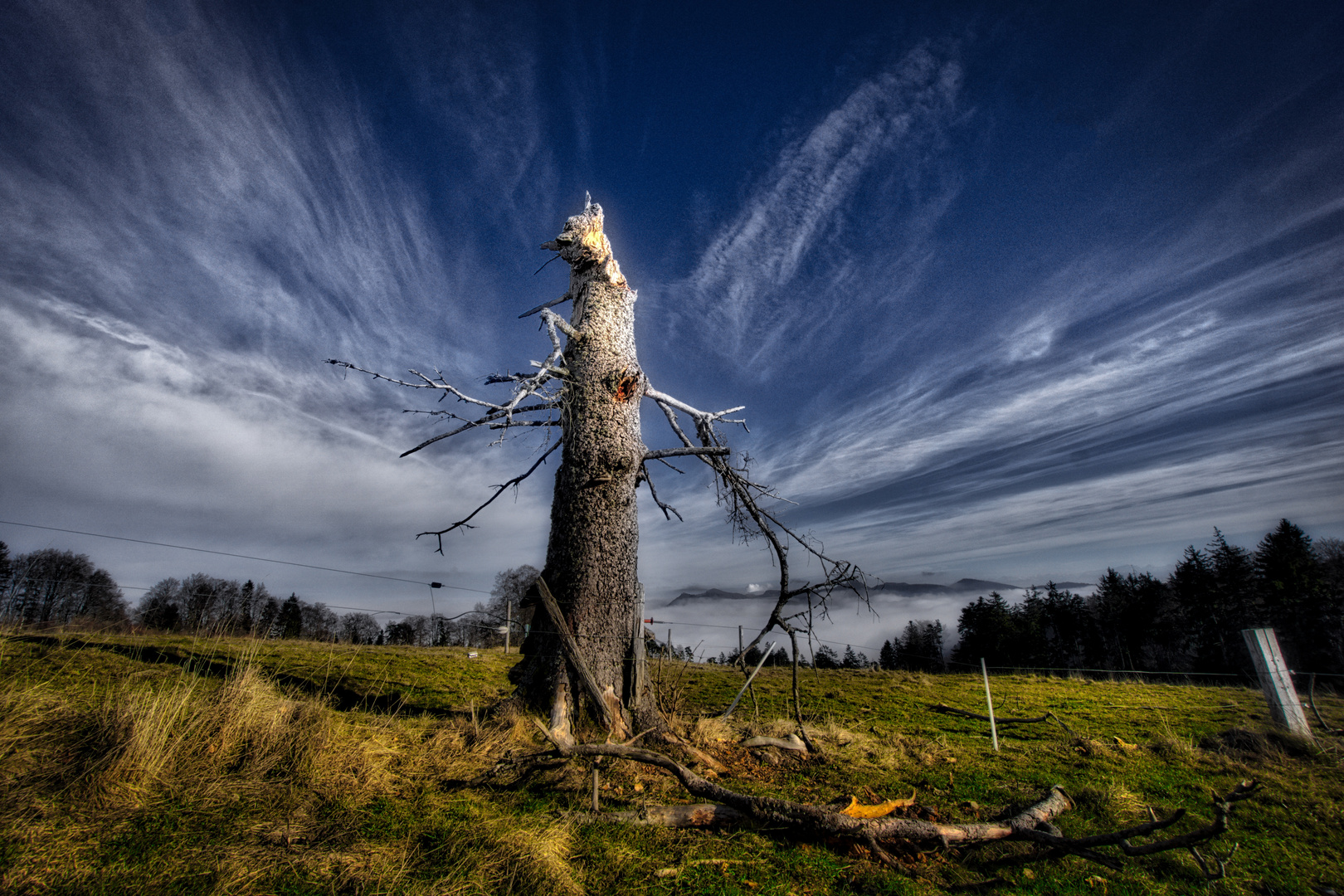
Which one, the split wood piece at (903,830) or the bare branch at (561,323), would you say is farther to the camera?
the bare branch at (561,323)

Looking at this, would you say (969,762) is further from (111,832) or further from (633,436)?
(111,832)

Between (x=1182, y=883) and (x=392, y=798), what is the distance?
4.69 m

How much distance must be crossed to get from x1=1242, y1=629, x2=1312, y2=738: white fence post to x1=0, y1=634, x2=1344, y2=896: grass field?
86cm

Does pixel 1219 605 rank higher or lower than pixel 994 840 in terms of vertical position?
higher

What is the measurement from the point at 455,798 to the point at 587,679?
1.71 meters

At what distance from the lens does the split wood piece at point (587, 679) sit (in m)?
5.01

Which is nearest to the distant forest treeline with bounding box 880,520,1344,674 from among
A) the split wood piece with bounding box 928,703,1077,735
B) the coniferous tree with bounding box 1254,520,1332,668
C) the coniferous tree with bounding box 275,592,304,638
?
the coniferous tree with bounding box 1254,520,1332,668

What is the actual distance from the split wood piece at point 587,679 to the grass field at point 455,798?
0.63m

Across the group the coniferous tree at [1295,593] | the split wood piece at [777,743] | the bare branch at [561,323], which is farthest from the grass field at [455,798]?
the coniferous tree at [1295,593]

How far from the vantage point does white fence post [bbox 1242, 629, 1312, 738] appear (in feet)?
22.7

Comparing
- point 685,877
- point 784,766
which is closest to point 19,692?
point 685,877

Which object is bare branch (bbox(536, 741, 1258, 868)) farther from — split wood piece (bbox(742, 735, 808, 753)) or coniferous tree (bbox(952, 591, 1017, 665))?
coniferous tree (bbox(952, 591, 1017, 665))

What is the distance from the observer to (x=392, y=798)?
3.28m

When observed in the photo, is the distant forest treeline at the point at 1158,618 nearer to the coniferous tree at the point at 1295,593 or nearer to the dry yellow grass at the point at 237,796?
the coniferous tree at the point at 1295,593
